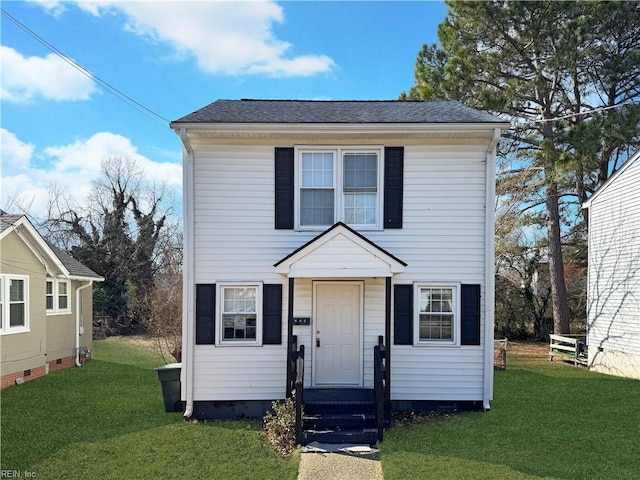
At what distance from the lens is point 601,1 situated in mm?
15109

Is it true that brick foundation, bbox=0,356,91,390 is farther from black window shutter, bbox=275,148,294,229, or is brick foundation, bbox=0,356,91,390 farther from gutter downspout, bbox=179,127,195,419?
black window shutter, bbox=275,148,294,229

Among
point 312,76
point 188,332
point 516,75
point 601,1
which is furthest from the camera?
point 516,75

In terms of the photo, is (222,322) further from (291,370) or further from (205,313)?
(291,370)

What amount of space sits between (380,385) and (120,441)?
4.32 metres

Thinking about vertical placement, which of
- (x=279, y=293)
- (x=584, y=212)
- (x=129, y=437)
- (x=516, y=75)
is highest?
(x=516, y=75)

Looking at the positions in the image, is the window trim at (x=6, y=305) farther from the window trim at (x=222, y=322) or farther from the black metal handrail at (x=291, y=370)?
the black metal handrail at (x=291, y=370)

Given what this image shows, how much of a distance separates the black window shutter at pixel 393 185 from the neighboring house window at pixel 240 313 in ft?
9.35

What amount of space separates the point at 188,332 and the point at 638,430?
818 centimetres

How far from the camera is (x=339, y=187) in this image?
8.56m

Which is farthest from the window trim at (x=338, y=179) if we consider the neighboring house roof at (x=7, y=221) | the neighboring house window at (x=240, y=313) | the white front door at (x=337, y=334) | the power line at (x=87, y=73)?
the neighboring house roof at (x=7, y=221)

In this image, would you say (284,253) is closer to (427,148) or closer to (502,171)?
(427,148)

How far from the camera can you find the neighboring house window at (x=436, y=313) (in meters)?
8.52

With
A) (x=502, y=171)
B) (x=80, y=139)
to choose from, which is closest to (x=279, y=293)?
(x=502, y=171)

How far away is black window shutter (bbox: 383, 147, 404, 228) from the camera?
334 inches
